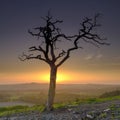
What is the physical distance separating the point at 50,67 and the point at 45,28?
4.99m

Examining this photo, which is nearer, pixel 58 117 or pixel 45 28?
pixel 58 117

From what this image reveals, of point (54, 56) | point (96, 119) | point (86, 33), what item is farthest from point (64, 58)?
point (96, 119)

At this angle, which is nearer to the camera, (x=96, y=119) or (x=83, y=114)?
(x=96, y=119)

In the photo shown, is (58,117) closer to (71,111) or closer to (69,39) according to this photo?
(71,111)

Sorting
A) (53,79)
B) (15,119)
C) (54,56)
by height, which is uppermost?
(54,56)

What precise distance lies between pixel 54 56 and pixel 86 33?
5.11 m

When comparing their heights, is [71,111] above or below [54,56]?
below

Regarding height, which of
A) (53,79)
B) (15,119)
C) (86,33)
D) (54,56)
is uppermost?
(86,33)

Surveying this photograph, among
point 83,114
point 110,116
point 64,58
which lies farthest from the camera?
point 64,58

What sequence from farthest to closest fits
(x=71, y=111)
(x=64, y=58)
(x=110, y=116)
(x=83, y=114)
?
(x=64, y=58) → (x=71, y=111) → (x=83, y=114) → (x=110, y=116)

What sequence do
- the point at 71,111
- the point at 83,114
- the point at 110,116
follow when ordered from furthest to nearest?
the point at 71,111, the point at 83,114, the point at 110,116

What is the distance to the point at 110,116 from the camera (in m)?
34.2

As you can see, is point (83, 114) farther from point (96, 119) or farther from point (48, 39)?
point (48, 39)

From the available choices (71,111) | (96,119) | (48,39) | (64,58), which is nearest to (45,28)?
(48,39)
